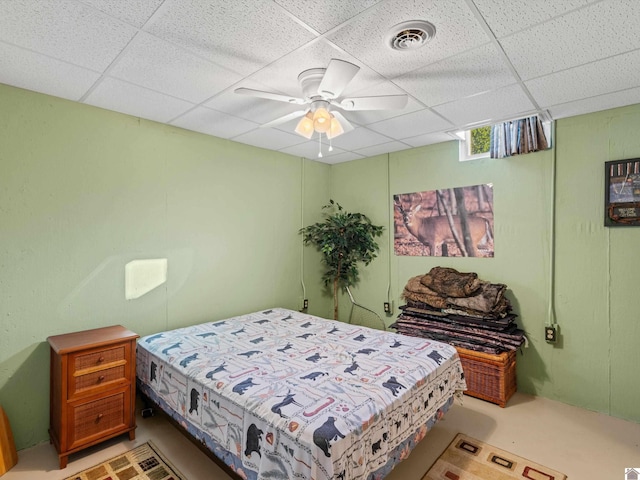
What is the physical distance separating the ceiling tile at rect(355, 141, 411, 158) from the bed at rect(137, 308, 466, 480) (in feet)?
6.85

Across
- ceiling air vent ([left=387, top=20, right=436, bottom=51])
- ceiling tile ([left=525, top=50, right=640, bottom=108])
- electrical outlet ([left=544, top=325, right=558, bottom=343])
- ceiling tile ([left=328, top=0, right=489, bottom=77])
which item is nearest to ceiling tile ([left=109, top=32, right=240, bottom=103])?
ceiling tile ([left=328, top=0, right=489, bottom=77])

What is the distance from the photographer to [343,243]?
4047mm

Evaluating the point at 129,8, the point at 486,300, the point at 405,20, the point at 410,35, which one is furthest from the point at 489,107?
the point at 129,8

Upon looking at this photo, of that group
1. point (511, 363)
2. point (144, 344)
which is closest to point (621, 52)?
point (511, 363)

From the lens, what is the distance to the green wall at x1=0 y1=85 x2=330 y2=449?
2.24 m

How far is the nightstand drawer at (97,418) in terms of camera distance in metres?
2.08

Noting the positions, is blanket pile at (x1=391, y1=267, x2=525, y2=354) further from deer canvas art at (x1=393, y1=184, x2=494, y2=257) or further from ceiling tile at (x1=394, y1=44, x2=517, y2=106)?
ceiling tile at (x1=394, y1=44, x2=517, y2=106)

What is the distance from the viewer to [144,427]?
248 centimetres

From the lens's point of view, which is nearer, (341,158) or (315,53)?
(315,53)

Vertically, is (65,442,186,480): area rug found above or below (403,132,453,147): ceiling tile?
below

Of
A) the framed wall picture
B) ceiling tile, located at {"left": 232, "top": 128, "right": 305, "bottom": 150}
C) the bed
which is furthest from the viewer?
ceiling tile, located at {"left": 232, "top": 128, "right": 305, "bottom": 150}

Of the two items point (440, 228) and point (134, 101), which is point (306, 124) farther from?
point (440, 228)

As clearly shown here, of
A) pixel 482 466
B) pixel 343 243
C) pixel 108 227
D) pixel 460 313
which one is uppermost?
pixel 108 227

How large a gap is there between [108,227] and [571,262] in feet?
12.9
